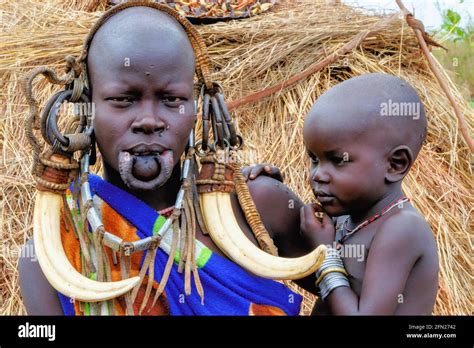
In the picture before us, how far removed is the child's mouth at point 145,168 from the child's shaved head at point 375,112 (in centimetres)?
40

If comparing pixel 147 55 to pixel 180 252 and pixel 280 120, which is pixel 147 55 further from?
pixel 280 120

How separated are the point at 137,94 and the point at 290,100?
206 centimetres

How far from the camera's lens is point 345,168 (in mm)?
1781

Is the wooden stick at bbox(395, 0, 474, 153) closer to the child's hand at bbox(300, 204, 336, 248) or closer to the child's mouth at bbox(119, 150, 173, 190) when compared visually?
the child's hand at bbox(300, 204, 336, 248)

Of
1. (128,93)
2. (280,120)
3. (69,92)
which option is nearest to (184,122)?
(128,93)

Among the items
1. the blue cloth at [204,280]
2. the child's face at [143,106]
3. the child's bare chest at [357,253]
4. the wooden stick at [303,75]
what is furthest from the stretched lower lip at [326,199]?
the wooden stick at [303,75]

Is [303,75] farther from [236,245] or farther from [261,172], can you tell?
[236,245]

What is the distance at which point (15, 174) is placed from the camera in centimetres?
366

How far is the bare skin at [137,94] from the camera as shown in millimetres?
1602

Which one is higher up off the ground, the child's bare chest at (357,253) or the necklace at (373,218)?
the necklace at (373,218)

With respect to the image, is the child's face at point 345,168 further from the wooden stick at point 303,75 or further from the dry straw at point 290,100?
the wooden stick at point 303,75

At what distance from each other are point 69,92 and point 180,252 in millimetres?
422

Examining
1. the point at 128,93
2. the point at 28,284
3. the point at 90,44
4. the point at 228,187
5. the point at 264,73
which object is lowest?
the point at 28,284

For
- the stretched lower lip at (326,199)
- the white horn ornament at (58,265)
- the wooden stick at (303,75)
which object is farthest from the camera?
the wooden stick at (303,75)
